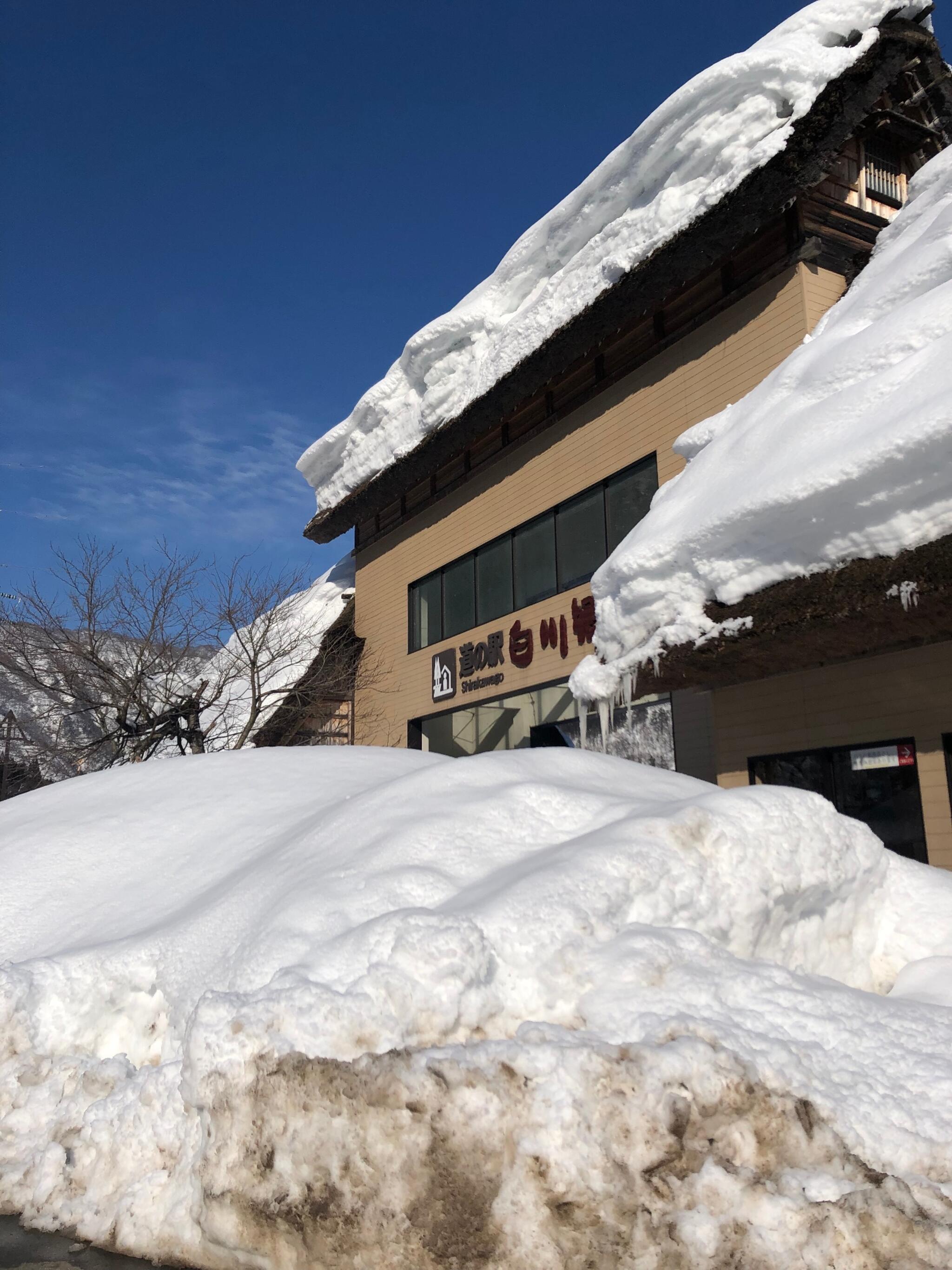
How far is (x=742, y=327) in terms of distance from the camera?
429 inches

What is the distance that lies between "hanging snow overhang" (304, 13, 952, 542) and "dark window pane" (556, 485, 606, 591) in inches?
77.6

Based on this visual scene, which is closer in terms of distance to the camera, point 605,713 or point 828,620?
point 828,620

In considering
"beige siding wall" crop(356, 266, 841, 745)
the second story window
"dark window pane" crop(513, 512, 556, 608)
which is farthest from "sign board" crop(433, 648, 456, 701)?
the second story window

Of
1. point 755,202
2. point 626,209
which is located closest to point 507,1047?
point 755,202

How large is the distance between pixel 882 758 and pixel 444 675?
8643mm

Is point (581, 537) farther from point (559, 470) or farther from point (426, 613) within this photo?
point (426, 613)

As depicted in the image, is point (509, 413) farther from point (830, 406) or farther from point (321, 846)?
point (321, 846)

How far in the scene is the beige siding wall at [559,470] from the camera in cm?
1059

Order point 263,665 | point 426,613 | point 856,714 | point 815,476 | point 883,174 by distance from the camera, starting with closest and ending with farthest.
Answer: point 815,476 → point 856,714 → point 883,174 → point 426,613 → point 263,665

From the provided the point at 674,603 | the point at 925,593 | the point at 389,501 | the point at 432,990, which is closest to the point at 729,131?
the point at 674,603

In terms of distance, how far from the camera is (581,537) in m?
13.4

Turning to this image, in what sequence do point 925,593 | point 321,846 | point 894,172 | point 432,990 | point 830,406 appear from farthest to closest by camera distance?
point 894,172, point 830,406, point 925,593, point 321,846, point 432,990

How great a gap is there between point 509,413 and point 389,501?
4376 millimetres

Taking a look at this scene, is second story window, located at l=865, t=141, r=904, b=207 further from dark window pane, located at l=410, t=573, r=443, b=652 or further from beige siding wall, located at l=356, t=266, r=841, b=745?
dark window pane, located at l=410, t=573, r=443, b=652
